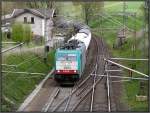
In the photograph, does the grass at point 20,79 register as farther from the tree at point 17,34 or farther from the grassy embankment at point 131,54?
the grassy embankment at point 131,54

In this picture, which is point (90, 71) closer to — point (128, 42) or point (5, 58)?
point (5, 58)

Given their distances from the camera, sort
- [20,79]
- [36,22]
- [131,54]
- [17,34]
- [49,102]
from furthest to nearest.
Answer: [36,22] < [131,54] < [17,34] < [20,79] < [49,102]

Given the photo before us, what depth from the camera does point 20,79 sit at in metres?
32.0

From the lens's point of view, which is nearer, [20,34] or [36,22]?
[20,34]

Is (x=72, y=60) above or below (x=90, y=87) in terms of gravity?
above

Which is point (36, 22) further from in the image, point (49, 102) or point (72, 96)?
point (49, 102)

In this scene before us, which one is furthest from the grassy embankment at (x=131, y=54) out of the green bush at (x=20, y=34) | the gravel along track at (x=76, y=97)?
the green bush at (x=20, y=34)

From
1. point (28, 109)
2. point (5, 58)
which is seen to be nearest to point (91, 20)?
point (5, 58)

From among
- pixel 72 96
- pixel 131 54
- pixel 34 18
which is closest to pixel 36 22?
pixel 34 18

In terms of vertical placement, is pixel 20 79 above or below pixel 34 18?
below

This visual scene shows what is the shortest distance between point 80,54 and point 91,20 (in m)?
63.3

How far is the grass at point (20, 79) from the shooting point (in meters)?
27.8

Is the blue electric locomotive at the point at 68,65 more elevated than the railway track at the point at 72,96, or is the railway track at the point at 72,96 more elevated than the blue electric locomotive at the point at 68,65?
the blue electric locomotive at the point at 68,65

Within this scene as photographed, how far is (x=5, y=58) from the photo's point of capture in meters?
34.4
